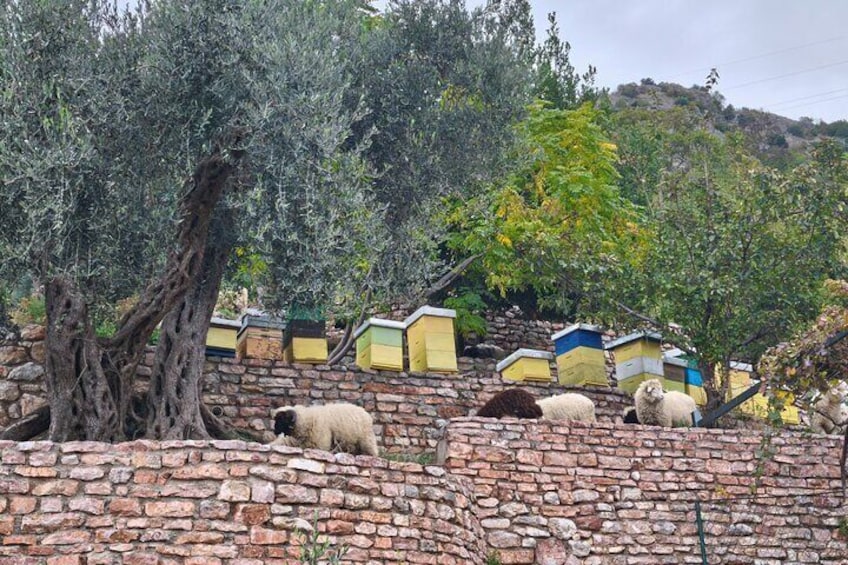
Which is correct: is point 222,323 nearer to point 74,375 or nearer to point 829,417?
point 74,375

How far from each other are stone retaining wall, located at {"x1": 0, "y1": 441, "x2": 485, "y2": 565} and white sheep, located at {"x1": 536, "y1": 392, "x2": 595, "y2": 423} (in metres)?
3.79

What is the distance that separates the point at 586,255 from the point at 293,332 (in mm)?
5529

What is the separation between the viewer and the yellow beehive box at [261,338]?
60.0 feet

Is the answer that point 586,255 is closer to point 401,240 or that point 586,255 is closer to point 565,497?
point 401,240

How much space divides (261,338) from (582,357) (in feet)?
16.5

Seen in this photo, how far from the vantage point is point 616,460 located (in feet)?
51.5

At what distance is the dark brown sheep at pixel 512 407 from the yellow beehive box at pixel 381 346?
2.09 metres

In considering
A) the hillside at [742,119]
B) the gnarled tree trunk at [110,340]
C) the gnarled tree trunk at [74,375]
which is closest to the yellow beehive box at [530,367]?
the gnarled tree trunk at [110,340]

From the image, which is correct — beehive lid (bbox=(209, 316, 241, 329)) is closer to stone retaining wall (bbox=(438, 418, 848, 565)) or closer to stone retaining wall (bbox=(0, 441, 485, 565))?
stone retaining wall (bbox=(438, 418, 848, 565))

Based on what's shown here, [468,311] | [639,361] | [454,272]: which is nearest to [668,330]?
[639,361]

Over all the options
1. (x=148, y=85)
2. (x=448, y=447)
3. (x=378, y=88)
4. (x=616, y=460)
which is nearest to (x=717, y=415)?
(x=616, y=460)

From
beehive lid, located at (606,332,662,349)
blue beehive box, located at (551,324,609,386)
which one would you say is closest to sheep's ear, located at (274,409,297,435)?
blue beehive box, located at (551,324,609,386)

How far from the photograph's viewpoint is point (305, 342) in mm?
17922

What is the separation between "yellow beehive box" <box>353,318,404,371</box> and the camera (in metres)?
17.9
